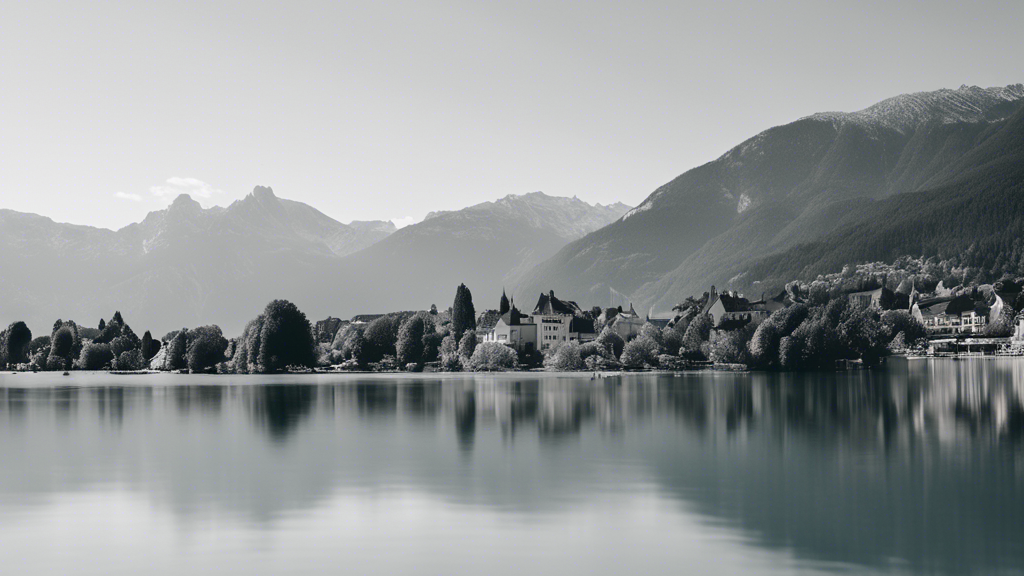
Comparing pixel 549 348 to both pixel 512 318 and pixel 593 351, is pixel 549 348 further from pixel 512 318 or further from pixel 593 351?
pixel 593 351

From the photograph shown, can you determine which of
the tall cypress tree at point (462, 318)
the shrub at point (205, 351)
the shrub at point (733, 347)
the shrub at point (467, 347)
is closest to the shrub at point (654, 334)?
the shrub at point (733, 347)

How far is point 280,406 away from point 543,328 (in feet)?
334

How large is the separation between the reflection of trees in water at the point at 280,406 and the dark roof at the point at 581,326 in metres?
73.6

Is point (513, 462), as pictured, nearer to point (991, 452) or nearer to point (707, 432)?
point (707, 432)

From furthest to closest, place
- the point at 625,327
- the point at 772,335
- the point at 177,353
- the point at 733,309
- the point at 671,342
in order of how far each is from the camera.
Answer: the point at 177,353, the point at 625,327, the point at 733,309, the point at 671,342, the point at 772,335

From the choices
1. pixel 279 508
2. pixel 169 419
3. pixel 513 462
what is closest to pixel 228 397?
pixel 169 419

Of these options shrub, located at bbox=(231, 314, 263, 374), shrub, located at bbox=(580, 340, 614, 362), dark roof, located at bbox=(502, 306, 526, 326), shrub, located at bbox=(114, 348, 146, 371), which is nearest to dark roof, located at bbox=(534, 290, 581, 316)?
dark roof, located at bbox=(502, 306, 526, 326)

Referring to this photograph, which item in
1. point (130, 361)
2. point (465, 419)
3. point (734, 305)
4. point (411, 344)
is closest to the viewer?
point (465, 419)

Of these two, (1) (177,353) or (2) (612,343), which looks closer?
(2) (612,343)

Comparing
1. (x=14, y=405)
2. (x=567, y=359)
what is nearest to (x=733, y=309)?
(x=567, y=359)

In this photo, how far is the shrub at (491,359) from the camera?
151000mm

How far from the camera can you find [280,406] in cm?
7738

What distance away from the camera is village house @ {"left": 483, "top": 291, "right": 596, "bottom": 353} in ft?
563

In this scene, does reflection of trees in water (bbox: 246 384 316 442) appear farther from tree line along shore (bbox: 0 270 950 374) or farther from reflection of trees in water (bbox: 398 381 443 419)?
tree line along shore (bbox: 0 270 950 374)
